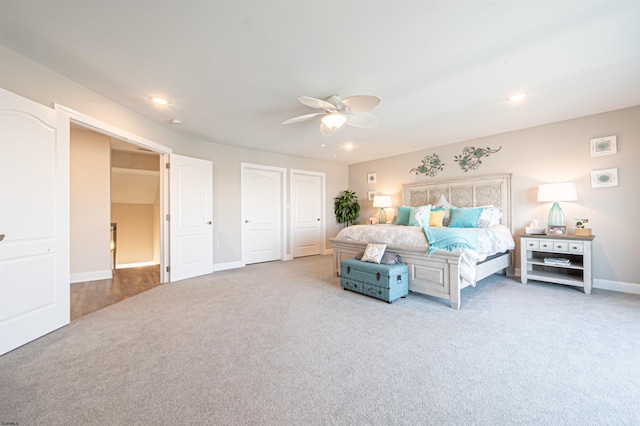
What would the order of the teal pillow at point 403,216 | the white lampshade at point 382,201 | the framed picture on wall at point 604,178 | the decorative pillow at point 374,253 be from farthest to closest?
the white lampshade at point 382,201
the teal pillow at point 403,216
the framed picture on wall at point 604,178
the decorative pillow at point 374,253

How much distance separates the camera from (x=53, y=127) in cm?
236

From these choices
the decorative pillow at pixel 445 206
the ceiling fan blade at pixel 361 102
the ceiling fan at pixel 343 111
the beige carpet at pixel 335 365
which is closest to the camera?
the beige carpet at pixel 335 365

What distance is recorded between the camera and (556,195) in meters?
3.60

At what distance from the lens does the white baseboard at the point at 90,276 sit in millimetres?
4094

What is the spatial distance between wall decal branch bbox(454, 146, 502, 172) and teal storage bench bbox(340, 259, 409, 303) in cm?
291

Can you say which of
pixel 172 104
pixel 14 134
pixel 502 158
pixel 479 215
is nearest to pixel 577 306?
pixel 479 215

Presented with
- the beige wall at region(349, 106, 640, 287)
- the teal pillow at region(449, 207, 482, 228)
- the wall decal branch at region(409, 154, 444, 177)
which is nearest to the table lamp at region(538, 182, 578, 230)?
the beige wall at region(349, 106, 640, 287)

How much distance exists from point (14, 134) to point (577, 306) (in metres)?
5.81

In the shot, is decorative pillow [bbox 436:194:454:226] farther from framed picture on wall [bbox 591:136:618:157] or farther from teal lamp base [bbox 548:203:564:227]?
framed picture on wall [bbox 591:136:618:157]

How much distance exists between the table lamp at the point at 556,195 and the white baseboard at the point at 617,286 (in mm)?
925

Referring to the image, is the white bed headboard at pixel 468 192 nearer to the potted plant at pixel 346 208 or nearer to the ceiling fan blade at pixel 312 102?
the potted plant at pixel 346 208

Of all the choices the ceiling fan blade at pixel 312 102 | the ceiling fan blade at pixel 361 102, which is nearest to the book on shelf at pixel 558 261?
the ceiling fan blade at pixel 361 102

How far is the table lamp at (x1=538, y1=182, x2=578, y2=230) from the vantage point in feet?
11.6

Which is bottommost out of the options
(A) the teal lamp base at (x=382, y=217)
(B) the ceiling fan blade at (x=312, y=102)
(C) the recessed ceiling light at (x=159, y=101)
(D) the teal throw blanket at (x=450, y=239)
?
(D) the teal throw blanket at (x=450, y=239)
